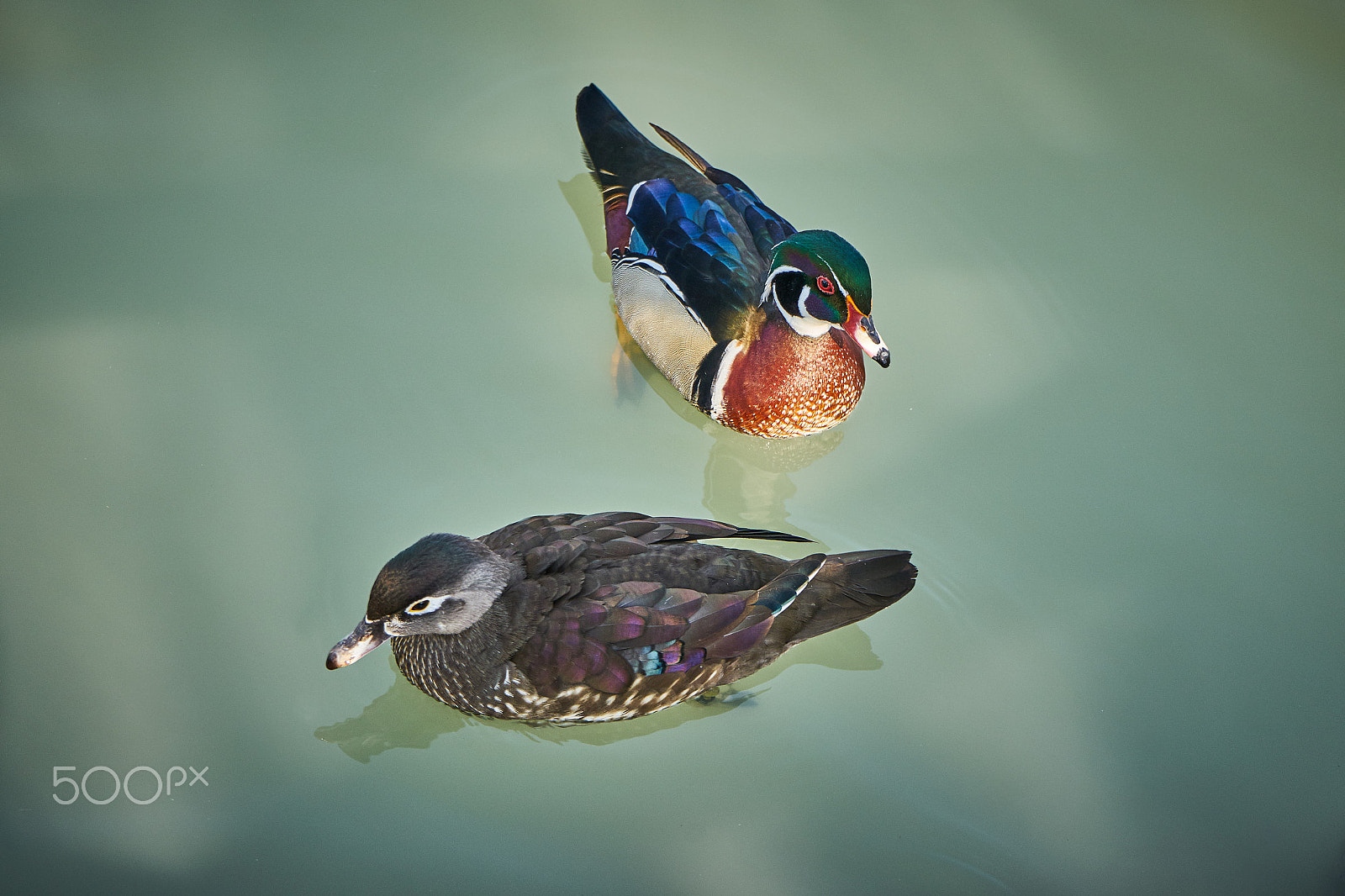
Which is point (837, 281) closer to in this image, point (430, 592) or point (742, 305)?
point (742, 305)

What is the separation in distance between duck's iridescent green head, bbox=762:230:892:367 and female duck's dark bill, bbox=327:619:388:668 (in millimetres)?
1471

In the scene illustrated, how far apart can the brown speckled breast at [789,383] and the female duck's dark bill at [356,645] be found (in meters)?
1.26

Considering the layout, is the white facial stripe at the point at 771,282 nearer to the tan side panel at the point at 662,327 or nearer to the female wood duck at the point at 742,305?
the female wood duck at the point at 742,305

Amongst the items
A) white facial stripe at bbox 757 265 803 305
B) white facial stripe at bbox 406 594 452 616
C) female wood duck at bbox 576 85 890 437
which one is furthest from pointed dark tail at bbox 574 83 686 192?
white facial stripe at bbox 406 594 452 616

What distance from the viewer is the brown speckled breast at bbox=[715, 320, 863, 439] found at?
3094 mm

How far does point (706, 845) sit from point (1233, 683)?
1649 mm

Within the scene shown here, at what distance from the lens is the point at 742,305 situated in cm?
312

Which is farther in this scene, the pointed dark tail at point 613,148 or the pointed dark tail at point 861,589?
the pointed dark tail at point 613,148

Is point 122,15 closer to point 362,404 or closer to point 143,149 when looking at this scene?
point 143,149

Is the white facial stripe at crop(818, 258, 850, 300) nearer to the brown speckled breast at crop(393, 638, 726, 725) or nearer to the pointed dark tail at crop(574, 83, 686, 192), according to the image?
the pointed dark tail at crop(574, 83, 686, 192)

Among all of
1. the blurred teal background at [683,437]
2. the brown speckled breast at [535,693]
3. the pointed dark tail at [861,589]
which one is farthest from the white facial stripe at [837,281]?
the brown speckled breast at [535,693]

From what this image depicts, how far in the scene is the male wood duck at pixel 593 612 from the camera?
240 cm

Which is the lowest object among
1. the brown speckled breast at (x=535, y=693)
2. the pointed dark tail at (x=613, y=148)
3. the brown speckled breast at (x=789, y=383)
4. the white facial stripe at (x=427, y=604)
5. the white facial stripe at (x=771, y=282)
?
the brown speckled breast at (x=535, y=693)

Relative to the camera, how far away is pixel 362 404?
335cm
